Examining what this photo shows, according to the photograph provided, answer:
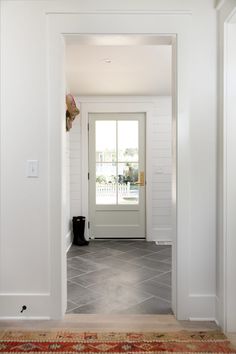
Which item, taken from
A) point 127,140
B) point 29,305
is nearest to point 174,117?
point 29,305

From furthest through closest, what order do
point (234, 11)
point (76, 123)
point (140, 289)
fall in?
point (76, 123), point (140, 289), point (234, 11)

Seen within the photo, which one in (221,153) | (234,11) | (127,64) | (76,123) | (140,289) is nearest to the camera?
(234,11)

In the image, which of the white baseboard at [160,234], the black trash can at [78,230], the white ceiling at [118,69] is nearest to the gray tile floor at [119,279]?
the black trash can at [78,230]

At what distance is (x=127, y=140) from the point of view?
5.31 m

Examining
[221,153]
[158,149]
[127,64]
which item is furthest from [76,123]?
[221,153]

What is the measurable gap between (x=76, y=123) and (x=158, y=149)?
1.41 metres

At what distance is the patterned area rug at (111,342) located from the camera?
202 centimetres

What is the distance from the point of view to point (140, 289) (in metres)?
3.10

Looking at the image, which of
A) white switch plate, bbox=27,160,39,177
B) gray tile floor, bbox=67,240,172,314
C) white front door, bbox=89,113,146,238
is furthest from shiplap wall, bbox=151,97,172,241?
white switch plate, bbox=27,160,39,177

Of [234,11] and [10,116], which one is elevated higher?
[234,11]

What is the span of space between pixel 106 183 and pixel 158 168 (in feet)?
2.94

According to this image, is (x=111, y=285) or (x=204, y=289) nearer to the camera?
(x=204, y=289)

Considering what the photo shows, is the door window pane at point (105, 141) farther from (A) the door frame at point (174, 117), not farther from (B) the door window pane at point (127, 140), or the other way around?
(A) the door frame at point (174, 117)

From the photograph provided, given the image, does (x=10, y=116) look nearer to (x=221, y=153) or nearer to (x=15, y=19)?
(x=15, y=19)
